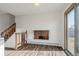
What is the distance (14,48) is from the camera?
601cm

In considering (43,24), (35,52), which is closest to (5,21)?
(43,24)

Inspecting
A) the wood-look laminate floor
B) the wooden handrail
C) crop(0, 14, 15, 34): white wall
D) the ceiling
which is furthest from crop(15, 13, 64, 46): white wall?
the wood-look laminate floor

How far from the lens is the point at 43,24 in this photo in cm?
771

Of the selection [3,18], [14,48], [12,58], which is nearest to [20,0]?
[12,58]

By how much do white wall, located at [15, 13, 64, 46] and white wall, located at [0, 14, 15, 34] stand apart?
66 centimetres

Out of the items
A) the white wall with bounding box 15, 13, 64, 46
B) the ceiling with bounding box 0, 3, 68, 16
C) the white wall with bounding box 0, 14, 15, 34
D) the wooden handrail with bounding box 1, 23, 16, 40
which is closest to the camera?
the ceiling with bounding box 0, 3, 68, 16

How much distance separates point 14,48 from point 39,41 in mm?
2221

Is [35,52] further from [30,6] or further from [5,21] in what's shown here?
[5,21]

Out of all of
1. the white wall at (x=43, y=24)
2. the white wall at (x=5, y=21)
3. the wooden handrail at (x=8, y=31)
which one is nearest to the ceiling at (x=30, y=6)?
the white wall at (x=43, y=24)

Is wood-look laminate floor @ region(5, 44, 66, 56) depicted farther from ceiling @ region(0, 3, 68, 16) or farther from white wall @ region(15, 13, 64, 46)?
ceiling @ region(0, 3, 68, 16)

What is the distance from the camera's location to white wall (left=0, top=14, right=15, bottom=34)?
7.96 m

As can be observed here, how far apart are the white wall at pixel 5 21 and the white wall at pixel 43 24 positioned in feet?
2.17

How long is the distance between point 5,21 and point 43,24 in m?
2.81

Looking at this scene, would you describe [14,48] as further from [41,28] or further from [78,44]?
[78,44]
